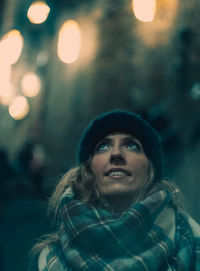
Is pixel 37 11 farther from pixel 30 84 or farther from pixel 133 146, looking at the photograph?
pixel 133 146

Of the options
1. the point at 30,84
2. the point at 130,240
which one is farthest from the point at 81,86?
the point at 130,240

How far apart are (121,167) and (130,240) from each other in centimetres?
43

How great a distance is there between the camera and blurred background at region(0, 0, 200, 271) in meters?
3.65

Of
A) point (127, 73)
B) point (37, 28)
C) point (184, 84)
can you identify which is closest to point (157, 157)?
point (184, 84)

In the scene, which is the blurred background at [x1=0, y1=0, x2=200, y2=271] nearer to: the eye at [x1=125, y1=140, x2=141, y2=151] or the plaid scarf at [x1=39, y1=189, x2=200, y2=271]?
the plaid scarf at [x1=39, y1=189, x2=200, y2=271]

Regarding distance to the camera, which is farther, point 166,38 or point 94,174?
point 166,38

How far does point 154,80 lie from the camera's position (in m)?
5.42

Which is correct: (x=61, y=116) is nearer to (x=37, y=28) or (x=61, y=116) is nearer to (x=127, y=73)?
(x=127, y=73)

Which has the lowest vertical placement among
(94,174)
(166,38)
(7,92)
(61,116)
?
(94,174)

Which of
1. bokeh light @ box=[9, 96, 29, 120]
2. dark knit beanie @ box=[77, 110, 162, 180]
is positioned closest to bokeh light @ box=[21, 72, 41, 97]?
bokeh light @ box=[9, 96, 29, 120]

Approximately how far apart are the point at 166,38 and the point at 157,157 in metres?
2.93

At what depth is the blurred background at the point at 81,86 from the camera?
365 centimetres

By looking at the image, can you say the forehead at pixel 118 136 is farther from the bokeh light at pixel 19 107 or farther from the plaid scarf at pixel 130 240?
the bokeh light at pixel 19 107

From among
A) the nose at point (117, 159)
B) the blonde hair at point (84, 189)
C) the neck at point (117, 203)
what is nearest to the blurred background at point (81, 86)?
the blonde hair at point (84, 189)
